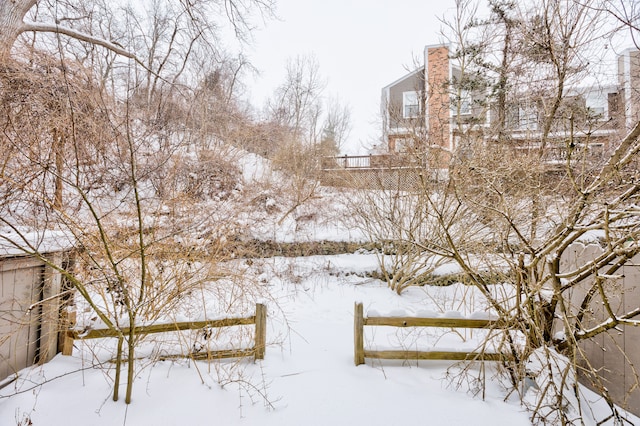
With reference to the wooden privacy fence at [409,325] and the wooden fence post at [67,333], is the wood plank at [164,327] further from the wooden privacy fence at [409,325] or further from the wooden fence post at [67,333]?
the wooden privacy fence at [409,325]

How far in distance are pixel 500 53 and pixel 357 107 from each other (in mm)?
14968

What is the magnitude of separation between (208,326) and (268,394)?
95 cm

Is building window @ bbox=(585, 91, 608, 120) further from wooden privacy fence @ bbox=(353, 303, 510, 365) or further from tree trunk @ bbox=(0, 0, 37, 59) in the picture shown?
tree trunk @ bbox=(0, 0, 37, 59)

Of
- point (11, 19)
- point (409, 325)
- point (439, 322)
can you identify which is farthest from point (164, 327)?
point (11, 19)

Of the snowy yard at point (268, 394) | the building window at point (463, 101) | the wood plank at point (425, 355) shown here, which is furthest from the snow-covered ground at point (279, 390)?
the building window at point (463, 101)

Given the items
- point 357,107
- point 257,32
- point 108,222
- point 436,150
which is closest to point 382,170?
point 436,150

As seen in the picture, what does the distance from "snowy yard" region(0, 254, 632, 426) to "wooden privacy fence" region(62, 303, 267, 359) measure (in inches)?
4.2

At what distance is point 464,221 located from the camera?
6.07 m

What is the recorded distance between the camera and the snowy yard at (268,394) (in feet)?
8.33

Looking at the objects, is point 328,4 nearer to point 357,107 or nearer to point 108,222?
point 357,107

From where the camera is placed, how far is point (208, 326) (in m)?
3.19

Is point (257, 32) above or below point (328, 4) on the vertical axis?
below

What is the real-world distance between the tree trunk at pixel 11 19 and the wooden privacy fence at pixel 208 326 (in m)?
5.37

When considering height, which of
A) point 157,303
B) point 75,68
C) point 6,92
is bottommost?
point 157,303
